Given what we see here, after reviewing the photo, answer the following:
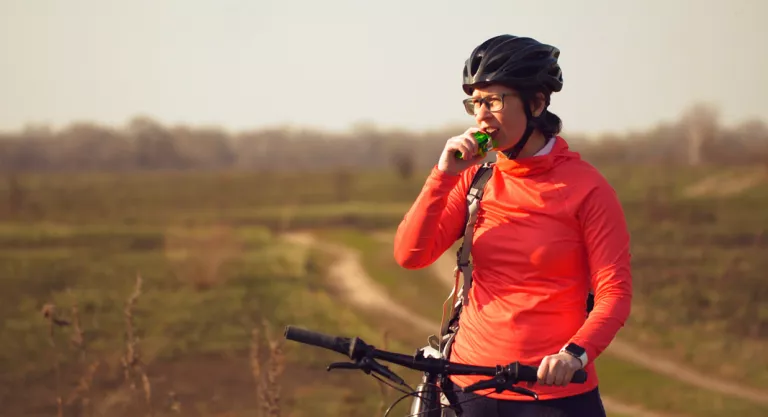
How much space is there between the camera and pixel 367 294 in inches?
974

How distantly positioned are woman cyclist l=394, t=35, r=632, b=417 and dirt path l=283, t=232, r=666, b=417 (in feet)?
33.4

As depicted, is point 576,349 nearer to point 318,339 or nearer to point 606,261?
point 606,261

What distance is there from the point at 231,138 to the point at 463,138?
3863 inches

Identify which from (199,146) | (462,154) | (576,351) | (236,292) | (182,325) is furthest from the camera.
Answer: (199,146)

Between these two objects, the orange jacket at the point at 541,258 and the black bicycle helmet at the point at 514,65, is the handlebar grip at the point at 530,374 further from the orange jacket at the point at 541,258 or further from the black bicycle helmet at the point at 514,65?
the black bicycle helmet at the point at 514,65

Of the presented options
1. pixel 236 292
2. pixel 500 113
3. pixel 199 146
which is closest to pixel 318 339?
pixel 500 113

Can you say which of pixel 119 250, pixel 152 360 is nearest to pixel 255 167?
pixel 119 250

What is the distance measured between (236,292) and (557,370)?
76.5ft

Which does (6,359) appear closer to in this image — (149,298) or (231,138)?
(149,298)

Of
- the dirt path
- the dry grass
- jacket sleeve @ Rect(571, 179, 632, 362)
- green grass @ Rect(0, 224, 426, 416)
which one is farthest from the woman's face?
the dry grass

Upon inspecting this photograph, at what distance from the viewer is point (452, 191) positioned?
3225mm

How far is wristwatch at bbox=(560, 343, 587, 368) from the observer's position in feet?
8.85

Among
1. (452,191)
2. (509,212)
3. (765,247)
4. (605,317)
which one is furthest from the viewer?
(765,247)

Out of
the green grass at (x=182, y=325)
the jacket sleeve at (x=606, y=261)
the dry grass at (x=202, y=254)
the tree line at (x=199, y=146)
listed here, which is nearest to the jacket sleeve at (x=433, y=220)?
the jacket sleeve at (x=606, y=261)
